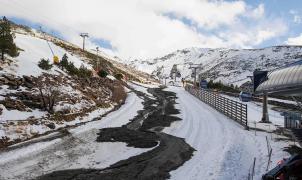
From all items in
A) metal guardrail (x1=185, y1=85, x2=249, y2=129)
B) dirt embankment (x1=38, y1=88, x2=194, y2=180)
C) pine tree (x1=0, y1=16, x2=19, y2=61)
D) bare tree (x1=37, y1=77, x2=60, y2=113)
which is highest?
pine tree (x1=0, y1=16, x2=19, y2=61)

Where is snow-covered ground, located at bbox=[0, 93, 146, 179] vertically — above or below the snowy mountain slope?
below

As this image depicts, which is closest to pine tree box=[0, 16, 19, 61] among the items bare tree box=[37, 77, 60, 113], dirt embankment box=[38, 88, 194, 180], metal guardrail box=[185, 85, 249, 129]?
bare tree box=[37, 77, 60, 113]

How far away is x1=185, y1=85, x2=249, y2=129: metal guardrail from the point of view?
25500mm

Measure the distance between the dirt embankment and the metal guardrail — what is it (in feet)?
19.2

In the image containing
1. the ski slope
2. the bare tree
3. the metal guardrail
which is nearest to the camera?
the ski slope

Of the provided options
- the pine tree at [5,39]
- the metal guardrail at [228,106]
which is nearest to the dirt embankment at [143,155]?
the metal guardrail at [228,106]

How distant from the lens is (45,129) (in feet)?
62.4

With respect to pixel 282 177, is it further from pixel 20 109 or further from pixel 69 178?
pixel 20 109

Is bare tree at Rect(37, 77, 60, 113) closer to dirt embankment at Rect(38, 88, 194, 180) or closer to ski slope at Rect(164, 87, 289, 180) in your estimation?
dirt embankment at Rect(38, 88, 194, 180)

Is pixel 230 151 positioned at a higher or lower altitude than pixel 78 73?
lower

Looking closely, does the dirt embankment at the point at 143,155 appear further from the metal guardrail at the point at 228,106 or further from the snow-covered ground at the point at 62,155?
the metal guardrail at the point at 228,106

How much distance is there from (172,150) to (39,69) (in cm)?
1852

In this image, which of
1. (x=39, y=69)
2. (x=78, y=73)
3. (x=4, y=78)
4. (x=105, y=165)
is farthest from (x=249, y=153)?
(x=78, y=73)

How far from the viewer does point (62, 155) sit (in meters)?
14.1
